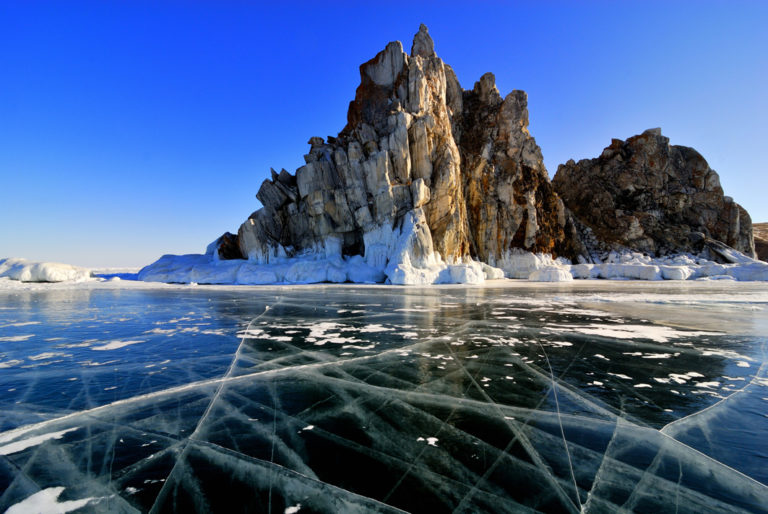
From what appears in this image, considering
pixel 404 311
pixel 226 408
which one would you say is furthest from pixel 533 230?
pixel 226 408

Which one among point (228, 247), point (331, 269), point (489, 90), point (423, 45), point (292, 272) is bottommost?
point (292, 272)

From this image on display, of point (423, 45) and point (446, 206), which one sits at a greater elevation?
point (423, 45)

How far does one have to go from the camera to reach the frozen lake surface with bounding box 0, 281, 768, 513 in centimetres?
259

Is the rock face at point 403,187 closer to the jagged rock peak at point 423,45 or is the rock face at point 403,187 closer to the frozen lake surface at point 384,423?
the jagged rock peak at point 423,45

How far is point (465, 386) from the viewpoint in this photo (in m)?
4.88

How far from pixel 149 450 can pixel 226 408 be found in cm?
101

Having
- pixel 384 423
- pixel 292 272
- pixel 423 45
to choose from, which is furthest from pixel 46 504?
pixel 423 45

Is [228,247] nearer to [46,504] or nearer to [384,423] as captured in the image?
[384,423]

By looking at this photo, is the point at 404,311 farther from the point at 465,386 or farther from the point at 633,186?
the point at 633,186

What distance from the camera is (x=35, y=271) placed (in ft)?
90.5

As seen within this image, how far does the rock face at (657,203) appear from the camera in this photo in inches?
2146

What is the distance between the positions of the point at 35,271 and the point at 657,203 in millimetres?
79383

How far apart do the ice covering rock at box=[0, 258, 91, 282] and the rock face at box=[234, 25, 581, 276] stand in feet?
40.6

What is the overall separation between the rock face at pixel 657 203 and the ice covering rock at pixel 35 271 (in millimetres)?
65960
